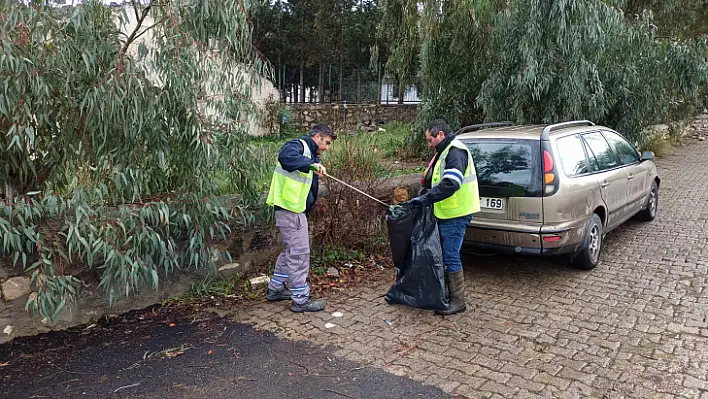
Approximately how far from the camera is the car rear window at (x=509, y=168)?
18.0ft

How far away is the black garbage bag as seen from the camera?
4.80 m

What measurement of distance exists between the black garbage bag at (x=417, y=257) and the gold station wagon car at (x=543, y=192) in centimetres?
111

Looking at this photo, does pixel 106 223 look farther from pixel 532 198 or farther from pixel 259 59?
pixel 532 198

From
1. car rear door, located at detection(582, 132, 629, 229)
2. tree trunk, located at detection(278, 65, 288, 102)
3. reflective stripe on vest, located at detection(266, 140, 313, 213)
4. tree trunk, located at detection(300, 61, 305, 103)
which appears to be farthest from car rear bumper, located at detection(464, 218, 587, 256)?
tree trunk, located at detection(300, 61, 305, 103)

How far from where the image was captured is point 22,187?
435 cm

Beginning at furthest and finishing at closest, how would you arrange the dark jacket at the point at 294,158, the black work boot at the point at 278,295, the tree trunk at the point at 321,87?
the tree trunk at the point at 321,87 < the black work boot at the point at 278,295 < the dark jacket at the point at 294,158

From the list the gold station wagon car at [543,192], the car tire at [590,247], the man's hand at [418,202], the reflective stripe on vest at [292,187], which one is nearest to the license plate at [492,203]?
the gold station wagon car at [543,192]

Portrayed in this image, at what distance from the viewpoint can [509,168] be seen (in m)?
5.68

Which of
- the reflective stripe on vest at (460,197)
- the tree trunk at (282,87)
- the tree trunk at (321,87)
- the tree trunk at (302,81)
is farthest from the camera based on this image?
the tree trunk at (321,87)

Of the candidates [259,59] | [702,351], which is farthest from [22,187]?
[702,351]

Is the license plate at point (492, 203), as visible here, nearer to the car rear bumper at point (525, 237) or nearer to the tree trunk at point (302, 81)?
the car rear bumper at point (525, 237)

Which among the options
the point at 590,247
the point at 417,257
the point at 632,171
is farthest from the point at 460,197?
the point at 632,171

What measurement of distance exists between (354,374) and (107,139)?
8.35ft

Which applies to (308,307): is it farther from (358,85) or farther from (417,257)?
(358,85)
